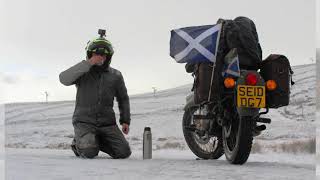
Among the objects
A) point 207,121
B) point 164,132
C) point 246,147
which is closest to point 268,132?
point 164,132

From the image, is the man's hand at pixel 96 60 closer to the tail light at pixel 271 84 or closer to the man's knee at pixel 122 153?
the man's knee at pixel 122 153

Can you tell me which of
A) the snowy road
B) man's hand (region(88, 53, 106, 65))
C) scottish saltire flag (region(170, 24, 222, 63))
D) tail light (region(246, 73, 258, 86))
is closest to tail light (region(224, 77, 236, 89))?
tail light (region(246, 73, 258, 86))

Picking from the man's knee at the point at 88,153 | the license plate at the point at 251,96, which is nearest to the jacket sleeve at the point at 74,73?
the man's knee at the point at 88,153

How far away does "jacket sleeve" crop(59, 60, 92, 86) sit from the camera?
530 centimetres

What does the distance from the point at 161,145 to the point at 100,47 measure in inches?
124

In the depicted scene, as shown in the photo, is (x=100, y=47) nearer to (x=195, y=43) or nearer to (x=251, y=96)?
(x=195, y=43)

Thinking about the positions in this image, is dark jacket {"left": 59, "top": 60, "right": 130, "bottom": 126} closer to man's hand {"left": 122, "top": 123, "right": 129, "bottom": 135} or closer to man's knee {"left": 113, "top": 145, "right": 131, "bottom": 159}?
man's hand {"left": 122, "top": 123, "right": 129, "bottom": 135}

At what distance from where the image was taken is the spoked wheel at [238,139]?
4266mm

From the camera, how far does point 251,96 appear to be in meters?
4.31

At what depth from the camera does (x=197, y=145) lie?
5586mm

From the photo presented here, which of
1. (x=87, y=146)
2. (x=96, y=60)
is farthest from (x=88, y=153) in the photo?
(x=96, y=60)

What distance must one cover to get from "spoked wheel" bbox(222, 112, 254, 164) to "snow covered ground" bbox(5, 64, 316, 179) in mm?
103

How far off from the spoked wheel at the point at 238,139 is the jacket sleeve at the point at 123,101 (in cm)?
135

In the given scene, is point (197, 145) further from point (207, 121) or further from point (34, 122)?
point (34, 122)
